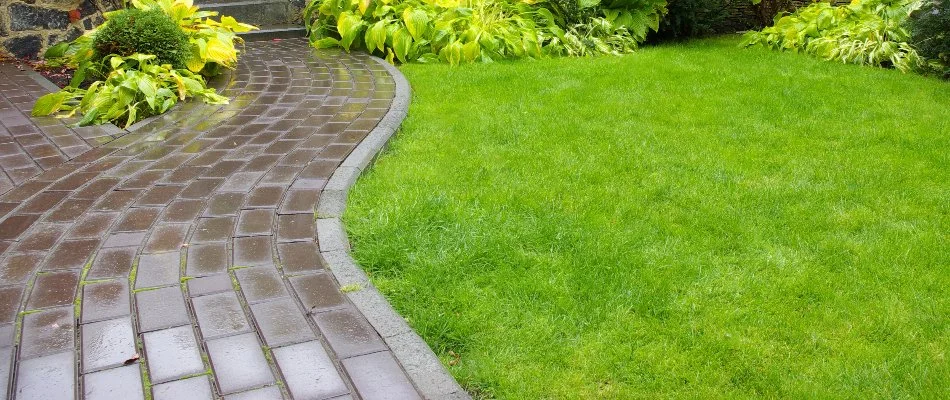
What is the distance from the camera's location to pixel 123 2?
22.6 ft

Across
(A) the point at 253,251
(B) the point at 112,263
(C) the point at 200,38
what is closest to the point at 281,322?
(A) the point at 253,251

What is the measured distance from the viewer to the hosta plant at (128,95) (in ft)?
16.0

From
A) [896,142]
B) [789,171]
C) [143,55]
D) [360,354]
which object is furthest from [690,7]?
[360,354]

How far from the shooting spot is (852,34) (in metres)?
6.96

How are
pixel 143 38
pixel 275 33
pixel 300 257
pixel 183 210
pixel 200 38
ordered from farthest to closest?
pixel 275 33
pixel 200 38
pixel 143 38
pixel 183 210
pixel 300 257

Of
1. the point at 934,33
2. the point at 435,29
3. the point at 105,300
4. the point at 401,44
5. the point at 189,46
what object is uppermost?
the point at 934,33

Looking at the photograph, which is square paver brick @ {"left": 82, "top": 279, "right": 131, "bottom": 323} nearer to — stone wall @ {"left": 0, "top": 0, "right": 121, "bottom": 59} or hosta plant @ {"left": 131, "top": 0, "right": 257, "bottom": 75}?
→ hosta plant @ {"left": 131, "top": 0, "right": 257, "bottom": 75}

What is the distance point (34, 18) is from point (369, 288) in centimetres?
558

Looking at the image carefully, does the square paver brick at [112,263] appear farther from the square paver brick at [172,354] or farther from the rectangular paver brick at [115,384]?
the rectangular paver brick at [115,384]

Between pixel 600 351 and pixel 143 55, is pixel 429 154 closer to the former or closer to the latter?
pixel 600 351

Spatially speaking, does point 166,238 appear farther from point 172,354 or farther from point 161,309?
point 172,354

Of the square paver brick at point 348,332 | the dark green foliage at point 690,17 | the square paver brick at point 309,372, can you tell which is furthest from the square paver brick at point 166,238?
the dark green foliage at point 690,17

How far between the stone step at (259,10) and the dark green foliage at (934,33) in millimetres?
6238

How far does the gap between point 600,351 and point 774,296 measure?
0.75 metres
